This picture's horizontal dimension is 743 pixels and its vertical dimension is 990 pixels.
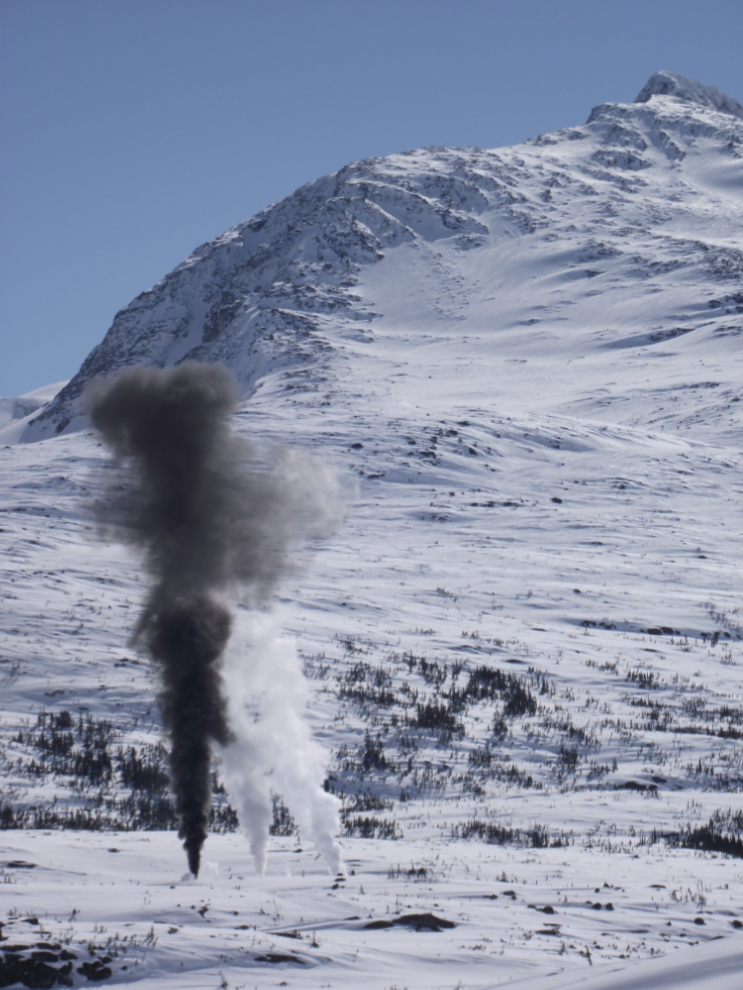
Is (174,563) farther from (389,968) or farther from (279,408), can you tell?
(279,408)

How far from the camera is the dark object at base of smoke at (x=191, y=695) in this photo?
938 cm

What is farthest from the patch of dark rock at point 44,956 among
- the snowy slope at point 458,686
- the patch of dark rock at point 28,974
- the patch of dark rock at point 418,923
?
the patch of dark rock at point 418,923

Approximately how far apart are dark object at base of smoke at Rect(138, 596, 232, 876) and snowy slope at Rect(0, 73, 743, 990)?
67 cm

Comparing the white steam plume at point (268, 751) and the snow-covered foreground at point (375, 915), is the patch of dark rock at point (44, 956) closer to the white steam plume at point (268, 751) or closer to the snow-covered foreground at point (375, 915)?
the snow-covered foreground at point (375, 915)

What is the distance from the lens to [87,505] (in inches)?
431

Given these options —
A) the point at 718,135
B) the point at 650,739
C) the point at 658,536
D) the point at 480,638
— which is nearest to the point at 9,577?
the point at 480,638

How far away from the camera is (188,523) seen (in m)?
10.1

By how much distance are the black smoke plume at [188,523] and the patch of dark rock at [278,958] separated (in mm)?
2114

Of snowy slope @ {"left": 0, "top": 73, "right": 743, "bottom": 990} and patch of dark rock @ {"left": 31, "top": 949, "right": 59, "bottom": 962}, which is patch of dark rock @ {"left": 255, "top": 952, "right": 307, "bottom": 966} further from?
patch of dark rock @ {"left": 31, "top": 949, "right": 59, "bottom": 962}

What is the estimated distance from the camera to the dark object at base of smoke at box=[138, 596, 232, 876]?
9375 mm

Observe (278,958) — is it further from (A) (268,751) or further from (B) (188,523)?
(B) (188,523)

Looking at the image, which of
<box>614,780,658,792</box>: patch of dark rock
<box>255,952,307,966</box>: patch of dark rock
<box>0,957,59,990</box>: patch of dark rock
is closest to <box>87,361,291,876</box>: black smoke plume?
<box>255,952,307,966</box>: patch of dark rock

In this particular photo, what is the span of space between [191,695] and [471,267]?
434 feet

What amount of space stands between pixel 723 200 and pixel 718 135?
153 feet
